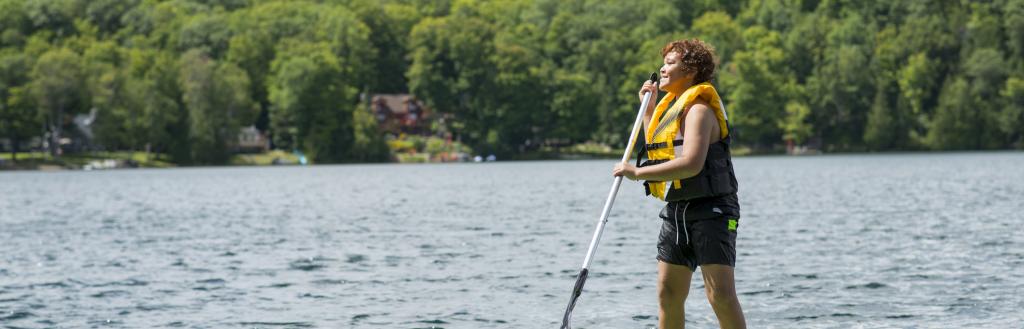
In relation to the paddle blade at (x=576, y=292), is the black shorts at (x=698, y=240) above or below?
above

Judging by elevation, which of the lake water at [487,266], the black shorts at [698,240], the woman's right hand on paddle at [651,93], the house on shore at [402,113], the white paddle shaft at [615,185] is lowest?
the lake water at [487,266]

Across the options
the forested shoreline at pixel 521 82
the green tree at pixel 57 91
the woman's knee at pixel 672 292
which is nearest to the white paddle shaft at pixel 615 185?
the woman's knee at pixel 672 292

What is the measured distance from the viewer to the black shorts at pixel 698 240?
10.1 metres

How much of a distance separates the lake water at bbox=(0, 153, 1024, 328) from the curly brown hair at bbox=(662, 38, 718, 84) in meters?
5.79

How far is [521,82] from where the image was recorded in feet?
551

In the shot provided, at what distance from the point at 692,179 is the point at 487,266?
14.1 meters

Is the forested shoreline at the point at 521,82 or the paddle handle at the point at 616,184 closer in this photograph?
the paddle handle at the point at 616,184

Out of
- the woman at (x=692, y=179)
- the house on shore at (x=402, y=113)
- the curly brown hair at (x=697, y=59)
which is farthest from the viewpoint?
the house on shore at (x=402, y=113)

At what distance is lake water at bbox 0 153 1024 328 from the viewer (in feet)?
56.0

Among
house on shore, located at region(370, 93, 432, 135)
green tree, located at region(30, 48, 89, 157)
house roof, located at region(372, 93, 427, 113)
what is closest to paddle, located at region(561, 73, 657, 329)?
green tree, located at region(30, 48, 89, 157)

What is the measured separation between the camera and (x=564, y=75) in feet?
565

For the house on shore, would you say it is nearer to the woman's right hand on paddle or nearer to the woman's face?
the woman's right hand on paddle

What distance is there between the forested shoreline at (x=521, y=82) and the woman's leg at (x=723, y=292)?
464 ft

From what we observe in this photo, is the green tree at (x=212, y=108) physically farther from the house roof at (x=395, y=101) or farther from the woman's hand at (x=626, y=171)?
the woman's hand at (x=626, y=171)
